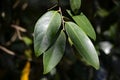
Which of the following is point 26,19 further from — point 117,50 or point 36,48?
point 36,48

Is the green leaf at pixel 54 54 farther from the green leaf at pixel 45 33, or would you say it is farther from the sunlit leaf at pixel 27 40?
the sunlit leaf at pixel 27 40

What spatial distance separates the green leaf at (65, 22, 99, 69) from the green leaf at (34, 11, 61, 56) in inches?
1.5

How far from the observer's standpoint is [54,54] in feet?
3.62

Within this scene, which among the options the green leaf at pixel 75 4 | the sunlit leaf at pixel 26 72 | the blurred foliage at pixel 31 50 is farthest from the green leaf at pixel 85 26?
the sunlit leaf at pixel 26 72

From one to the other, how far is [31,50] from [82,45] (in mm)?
805

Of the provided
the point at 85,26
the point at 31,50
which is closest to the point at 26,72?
the point at 31,50

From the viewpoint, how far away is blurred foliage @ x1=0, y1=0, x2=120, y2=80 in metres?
1.75

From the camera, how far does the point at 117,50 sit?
6.56ft

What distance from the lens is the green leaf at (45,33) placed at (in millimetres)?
1096

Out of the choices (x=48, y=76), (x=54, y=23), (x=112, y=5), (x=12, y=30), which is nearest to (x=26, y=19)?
(x=12, y=30)

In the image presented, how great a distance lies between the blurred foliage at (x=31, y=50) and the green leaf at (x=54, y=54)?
22.5 inches

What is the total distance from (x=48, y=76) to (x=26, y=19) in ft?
1.20

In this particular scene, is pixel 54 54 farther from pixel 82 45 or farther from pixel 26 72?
pixel 26 72

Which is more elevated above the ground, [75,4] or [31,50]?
[75,4]
